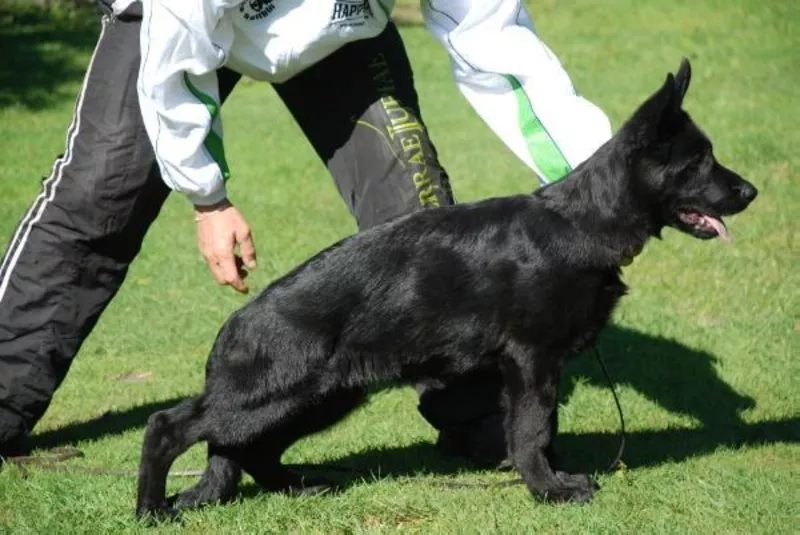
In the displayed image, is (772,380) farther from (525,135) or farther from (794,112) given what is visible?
(794,112)

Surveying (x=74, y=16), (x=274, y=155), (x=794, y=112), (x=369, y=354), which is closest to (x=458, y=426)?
(x=369, y=354)

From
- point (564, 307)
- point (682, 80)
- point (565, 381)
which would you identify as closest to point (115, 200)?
point (564, 307)

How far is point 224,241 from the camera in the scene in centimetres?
431

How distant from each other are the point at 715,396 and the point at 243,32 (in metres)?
2.74

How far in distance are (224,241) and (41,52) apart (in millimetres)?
11639

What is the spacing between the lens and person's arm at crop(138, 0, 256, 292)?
4.11 m

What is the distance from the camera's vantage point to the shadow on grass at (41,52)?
13555 millimetres

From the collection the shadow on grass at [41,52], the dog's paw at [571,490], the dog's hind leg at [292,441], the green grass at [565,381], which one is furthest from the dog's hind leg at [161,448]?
the shadow on grass at [41,52]

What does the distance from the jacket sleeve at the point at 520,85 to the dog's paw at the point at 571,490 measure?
3.55 feet

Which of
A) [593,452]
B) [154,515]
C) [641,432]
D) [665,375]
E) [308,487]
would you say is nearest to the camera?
[154,515]

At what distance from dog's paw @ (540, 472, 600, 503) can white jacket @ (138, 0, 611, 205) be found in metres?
1.09

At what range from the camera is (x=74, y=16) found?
1709cm

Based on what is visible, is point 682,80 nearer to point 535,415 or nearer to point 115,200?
point 535,415

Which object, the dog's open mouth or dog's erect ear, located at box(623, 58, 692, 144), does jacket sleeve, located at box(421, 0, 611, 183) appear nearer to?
dog's erect ear, located at box(623, 58, 692, 144)
